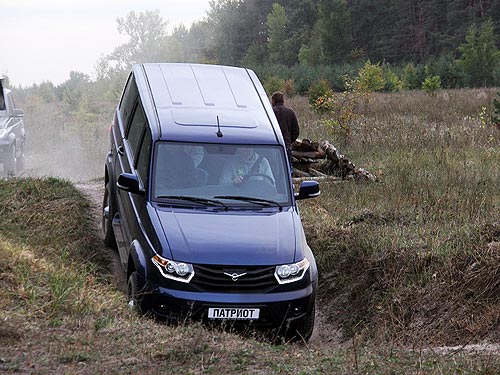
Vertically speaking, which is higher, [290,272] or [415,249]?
[290,272]

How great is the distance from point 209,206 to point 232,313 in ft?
4.01

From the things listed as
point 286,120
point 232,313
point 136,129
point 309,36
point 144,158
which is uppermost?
point 136,129

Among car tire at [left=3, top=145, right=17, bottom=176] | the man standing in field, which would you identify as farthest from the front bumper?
car tire at [left=3, top=145, right=17, bottom=176]

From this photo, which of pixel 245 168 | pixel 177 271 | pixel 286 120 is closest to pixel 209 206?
pixel 245 168

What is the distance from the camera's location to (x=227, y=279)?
697cm

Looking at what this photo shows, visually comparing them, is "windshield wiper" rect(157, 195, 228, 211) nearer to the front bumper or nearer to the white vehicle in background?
the front bumper

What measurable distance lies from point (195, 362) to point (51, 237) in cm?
490

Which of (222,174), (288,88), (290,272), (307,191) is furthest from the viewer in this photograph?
(288,88)

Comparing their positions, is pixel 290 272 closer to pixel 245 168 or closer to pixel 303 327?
pixel 303 327

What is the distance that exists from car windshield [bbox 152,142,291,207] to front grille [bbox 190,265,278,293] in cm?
98

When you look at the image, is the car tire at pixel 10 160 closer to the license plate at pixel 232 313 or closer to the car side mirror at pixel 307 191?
the car side mirror at pixel 307 191

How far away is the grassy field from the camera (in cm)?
554

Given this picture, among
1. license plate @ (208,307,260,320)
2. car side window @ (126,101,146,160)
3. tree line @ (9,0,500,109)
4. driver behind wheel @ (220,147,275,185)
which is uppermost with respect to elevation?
car side window @ (126,101,146,160)

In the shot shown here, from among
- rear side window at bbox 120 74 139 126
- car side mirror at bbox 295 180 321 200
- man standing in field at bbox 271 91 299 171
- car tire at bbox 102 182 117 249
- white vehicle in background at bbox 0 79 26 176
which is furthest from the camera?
white vehicle in background at bbox 0 79 26 176
